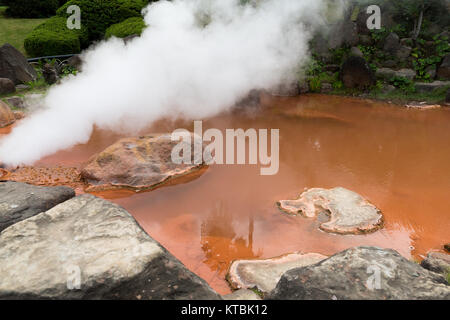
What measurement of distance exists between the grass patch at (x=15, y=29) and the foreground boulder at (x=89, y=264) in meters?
10.4

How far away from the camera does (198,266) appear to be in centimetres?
364

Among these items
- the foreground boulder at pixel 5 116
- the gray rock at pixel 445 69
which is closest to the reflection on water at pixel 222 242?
the foreground boulder at pixel 5 116

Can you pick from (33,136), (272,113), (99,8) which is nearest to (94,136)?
(33,136)

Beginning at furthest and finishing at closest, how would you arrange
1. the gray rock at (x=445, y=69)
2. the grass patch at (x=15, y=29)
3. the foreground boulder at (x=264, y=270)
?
1. the grass patch at (x=15, y=29)
2. the gray rock at (x=445, y=69)
3. the foreground boulder at (x=264, y=270)

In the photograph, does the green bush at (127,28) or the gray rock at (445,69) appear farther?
the green bush at (127,28)

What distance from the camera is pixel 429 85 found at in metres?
9.11

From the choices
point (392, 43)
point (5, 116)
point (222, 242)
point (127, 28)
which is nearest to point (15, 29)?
point (127, 28)

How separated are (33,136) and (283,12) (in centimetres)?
670

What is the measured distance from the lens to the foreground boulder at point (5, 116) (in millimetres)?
6939

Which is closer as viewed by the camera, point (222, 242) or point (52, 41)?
point (222, 242)

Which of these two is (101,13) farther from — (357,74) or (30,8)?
(357,74)

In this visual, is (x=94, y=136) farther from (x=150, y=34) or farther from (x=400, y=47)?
(x=400, y=47)

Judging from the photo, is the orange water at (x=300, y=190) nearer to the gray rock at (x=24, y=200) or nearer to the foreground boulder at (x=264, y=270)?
the foreground boulder at (x=264, y=270)

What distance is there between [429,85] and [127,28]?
27.8ft
